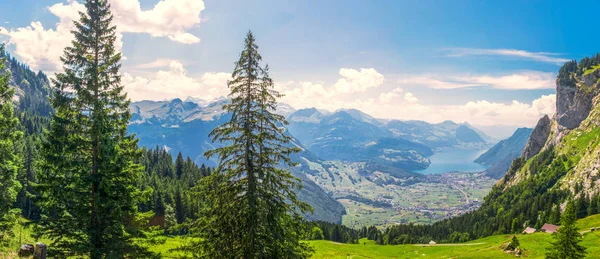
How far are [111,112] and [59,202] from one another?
273 inches

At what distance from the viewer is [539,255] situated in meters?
58.0

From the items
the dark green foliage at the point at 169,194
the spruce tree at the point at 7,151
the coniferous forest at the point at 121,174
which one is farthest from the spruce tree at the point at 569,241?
the dark green foliage at the point at 169,194

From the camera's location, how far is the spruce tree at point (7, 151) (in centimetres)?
2475

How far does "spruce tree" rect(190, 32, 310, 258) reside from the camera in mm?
Result: 17406

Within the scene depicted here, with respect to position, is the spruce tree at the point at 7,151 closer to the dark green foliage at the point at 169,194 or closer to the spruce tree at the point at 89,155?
the spruce tree at the point at 89,155

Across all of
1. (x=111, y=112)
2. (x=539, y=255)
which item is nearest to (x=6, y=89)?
(x=111, y=112)

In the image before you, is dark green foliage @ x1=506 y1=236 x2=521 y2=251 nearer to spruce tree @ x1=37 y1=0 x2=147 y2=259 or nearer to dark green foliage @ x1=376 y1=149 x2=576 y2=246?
spruce tree @ x1=37 y1=0 x2=147 y2=259

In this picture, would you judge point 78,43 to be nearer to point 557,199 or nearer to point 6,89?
point 6,89

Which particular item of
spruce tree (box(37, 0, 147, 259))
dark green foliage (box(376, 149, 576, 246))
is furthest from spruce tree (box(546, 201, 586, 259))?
dark green foliage (box(376, 149, 576, 246))

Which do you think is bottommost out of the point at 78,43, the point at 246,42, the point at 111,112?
the point at 111,112

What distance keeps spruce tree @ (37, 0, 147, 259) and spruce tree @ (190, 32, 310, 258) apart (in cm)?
797

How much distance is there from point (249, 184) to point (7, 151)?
2219 centimetres

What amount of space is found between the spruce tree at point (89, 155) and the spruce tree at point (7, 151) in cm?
607

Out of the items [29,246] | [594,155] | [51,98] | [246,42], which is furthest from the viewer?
[594,155]
